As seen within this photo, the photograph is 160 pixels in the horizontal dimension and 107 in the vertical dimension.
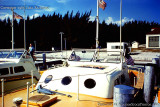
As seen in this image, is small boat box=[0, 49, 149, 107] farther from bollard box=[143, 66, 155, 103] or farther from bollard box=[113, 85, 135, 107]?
bollard box=[143, 66, 155, 103]

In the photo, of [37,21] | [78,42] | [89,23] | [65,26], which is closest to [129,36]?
[89,23]

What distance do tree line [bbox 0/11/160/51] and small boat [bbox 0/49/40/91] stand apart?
36.1 m

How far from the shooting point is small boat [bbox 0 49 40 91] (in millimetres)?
9538

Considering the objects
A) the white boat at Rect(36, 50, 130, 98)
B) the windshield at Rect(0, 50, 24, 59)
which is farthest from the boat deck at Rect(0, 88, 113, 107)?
the windshield at Rect(0, 50, 24, 59)

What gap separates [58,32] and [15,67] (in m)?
51.0

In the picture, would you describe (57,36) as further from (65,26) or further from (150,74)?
(150,74)

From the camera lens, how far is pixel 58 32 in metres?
60.2

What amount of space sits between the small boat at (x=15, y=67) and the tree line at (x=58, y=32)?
3609 centimetres

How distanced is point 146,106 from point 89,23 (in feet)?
215

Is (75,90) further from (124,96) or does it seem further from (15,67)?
(15,67)

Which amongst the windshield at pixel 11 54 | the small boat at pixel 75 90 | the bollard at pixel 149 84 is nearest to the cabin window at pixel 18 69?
the windshield at pixel 11 54

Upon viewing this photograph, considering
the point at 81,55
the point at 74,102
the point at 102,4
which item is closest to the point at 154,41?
the point at 102,4

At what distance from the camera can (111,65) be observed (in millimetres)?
7727

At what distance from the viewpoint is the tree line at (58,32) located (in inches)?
2060
